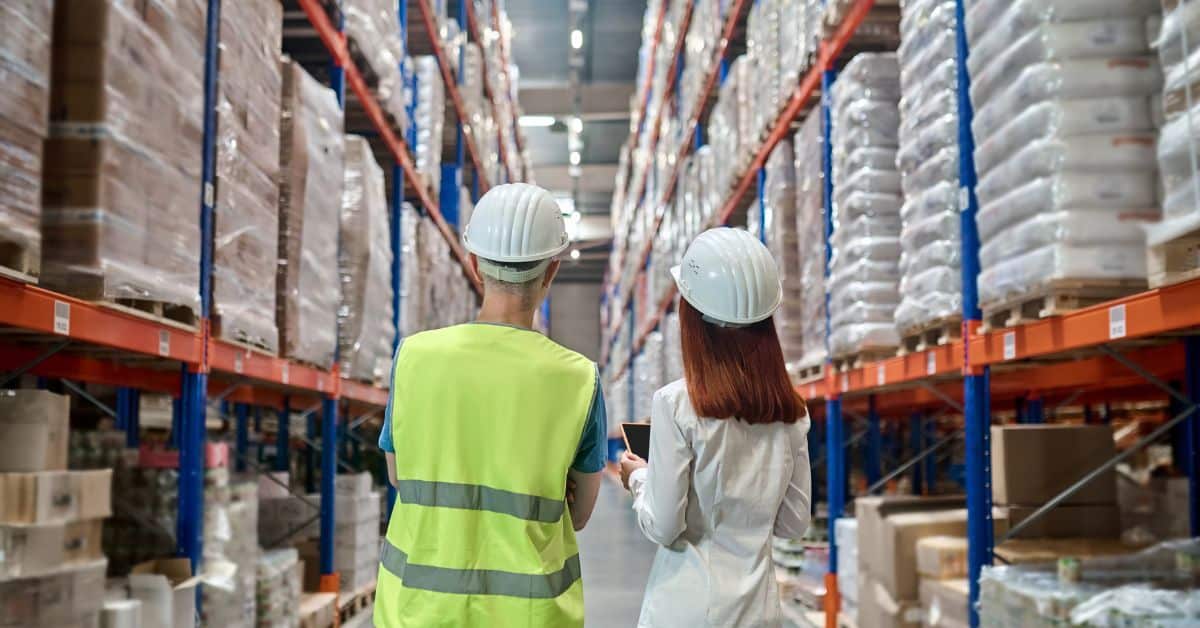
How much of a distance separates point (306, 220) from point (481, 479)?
3314mm

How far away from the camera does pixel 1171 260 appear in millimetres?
2650

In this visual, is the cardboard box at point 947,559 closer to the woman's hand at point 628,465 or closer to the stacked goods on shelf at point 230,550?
the woman's hand at point 628,465

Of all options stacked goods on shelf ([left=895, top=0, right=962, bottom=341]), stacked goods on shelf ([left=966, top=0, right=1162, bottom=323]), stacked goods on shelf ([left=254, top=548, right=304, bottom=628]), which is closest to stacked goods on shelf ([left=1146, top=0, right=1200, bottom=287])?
stacked goods on shelf ([left=966, top=0, right=1162, bottom=323])

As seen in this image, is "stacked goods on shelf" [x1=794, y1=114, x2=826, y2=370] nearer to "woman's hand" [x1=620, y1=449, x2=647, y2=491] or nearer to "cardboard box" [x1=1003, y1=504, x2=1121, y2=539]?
"cardboard box" [x1=1003, y1=504, x2=1121, y2=539]

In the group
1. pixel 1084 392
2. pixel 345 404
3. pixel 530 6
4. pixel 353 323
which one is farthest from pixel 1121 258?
pixel 530 6

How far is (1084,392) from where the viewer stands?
24.5ft

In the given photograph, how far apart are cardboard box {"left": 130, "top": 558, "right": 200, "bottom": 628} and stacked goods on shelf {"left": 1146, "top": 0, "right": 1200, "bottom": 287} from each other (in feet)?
10.5

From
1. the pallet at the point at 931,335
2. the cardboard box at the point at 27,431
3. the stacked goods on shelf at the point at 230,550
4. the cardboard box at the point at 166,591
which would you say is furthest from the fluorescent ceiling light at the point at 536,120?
the cardboard box at the point at 27,431

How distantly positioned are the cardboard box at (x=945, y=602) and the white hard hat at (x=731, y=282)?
2042mm

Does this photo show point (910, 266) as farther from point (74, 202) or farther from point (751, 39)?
point (751, 39)

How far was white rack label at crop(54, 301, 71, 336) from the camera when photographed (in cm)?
275

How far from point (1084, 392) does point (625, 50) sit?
1277cm

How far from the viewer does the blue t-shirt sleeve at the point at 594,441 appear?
2055 mm

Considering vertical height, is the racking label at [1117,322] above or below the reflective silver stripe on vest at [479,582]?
above
